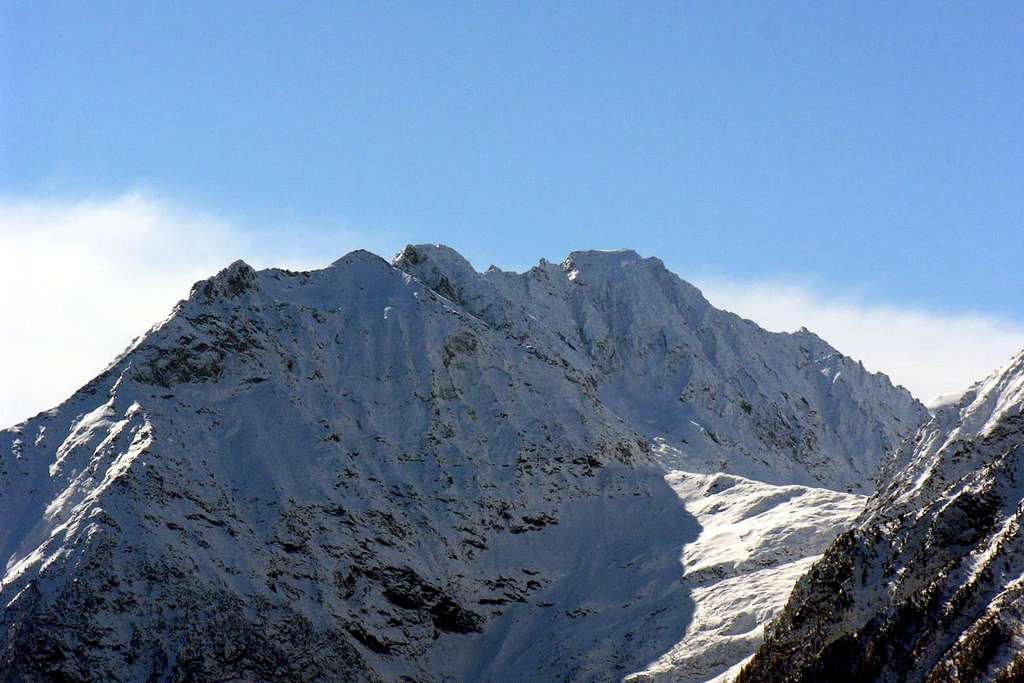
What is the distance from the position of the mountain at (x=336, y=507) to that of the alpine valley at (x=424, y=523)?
0.27m

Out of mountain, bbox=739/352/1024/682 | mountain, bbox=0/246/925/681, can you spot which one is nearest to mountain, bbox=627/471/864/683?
mountain, bbox=0/246/925/681

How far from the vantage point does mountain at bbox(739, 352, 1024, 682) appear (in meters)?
98.4

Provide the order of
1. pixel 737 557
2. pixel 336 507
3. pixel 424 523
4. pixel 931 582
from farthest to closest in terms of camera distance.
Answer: pixel 424 523
pixel 336 507
pixel 737 557
pixel 931 582

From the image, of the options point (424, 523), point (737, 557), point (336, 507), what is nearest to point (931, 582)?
point (737, 557)

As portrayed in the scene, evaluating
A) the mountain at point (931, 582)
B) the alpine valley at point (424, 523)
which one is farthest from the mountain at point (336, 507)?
the mountain at point (931, 582)

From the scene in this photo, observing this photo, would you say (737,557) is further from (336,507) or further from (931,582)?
(931,582)

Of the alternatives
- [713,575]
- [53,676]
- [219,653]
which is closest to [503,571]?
[713,575]

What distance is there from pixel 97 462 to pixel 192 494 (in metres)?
9.36

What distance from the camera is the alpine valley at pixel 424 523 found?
380 feet

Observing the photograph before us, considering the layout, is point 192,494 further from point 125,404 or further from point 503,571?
point 503,571

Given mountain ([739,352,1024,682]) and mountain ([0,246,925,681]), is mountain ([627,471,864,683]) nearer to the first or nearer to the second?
mountain ([0,246,925,681])

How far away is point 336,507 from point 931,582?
6509 cm

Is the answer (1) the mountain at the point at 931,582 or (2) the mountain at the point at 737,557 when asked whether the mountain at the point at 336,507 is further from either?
(1) the mountain at the point at 931,582

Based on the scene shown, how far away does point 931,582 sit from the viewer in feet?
348
